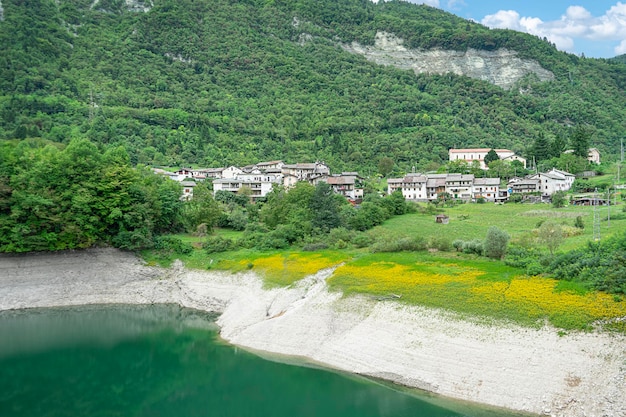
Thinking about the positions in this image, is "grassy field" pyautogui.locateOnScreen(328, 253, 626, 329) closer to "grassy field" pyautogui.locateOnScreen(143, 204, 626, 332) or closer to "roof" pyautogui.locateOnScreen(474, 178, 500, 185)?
"grassy field" pyautogui.locateOnScreen(143, 204, 626, 332)

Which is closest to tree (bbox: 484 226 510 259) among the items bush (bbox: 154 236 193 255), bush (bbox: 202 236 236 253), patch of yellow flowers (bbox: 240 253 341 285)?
patch of yellow flowers (bbox: 240 253 341 285)

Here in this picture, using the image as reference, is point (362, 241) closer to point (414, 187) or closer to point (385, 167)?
point (414, 187)

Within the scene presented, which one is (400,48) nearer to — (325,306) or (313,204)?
(313,204)

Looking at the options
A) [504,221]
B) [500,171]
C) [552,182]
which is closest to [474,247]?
[504,221]

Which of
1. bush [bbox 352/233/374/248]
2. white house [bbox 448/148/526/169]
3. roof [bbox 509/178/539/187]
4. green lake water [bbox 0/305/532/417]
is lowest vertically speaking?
green lake water [bbox 0/305/532/417]

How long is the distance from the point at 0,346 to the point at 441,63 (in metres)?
171

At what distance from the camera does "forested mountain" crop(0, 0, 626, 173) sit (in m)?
106

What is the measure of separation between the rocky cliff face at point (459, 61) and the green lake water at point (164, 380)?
160 meters

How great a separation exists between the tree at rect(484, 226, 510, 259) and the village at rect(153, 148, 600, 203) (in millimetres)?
36601

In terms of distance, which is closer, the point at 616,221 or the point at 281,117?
the point at 616,221

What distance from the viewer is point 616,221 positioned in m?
47.9

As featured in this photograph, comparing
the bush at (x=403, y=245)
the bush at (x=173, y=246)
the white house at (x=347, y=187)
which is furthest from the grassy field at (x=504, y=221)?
the bush at (x=173, y=246)

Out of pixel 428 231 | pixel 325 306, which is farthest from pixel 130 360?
pixel 428 231

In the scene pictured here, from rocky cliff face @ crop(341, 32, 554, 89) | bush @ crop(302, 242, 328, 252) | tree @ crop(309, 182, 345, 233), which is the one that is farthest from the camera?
rocky cliff face @ crop(341, 32, 554, 89)
